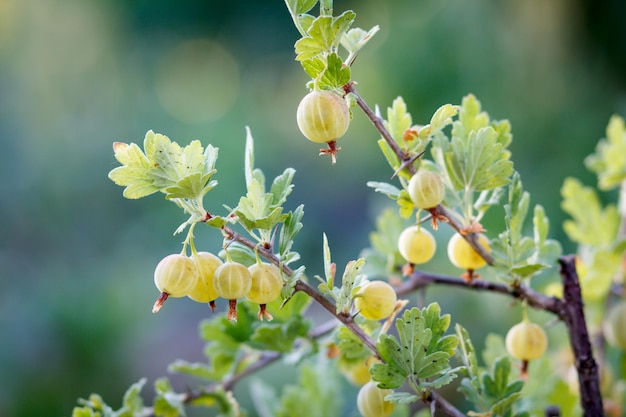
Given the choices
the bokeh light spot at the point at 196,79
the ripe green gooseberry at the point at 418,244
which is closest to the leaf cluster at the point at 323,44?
the ripe green gooseberry at the point at 418,244

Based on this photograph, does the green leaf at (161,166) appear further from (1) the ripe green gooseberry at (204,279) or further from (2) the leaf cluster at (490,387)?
(2) the leaf cluster at (490,387)

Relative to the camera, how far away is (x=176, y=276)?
0.25 meters

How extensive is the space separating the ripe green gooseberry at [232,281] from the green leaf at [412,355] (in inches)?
2.5

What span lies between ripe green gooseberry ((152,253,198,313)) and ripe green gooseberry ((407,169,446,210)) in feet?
0.34

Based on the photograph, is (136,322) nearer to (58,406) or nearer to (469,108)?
(58,406)

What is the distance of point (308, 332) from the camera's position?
1.27 ft

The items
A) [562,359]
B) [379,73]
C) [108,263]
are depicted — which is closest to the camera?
[562,359]

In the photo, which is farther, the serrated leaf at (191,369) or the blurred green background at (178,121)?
the blurred green background at (178,121)

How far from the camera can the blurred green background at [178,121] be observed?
1.52 metres

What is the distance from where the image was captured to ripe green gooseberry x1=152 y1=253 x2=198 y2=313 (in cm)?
25

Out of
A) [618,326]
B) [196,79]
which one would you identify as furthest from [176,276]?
[196,79]

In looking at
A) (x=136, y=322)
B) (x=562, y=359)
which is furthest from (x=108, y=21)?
(x=562, y=359)

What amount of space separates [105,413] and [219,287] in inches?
5.4

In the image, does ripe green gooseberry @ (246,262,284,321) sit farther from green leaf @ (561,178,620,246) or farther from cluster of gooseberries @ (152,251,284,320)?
green leaf @ (561,178,620,246)
